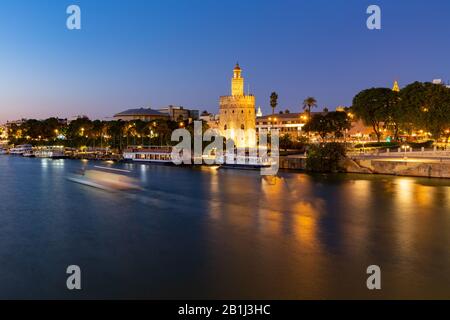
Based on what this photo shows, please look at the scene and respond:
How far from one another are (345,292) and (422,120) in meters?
44.0

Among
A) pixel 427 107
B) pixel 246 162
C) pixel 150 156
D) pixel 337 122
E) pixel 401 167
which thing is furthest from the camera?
pixel 150 156

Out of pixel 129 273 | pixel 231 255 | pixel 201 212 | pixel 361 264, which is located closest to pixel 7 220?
pixel 201 212

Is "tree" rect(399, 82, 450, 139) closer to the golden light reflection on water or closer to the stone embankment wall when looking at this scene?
the stone embankment wall

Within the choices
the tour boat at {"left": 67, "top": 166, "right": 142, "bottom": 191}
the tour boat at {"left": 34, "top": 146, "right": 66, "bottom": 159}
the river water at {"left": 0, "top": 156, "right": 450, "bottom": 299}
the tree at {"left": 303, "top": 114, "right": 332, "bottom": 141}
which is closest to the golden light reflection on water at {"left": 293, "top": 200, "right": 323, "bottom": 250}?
the river water at {"left": 0, "top": 156, "right": 450, "bottom": 299}

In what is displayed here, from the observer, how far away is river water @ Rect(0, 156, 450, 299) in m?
13.7

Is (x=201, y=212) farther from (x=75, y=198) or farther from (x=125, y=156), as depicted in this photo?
(x=125, y=156)

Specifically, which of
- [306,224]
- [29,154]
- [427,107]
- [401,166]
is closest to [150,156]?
[401,166]

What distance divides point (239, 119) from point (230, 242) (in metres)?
70.7

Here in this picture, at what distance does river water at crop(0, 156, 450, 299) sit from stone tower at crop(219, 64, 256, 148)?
52.7 m

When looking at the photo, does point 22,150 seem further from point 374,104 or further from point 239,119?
point 374,104

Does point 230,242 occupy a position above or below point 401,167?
below

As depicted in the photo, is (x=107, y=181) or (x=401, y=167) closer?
(x=401, y=167)

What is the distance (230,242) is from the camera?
19.2m
